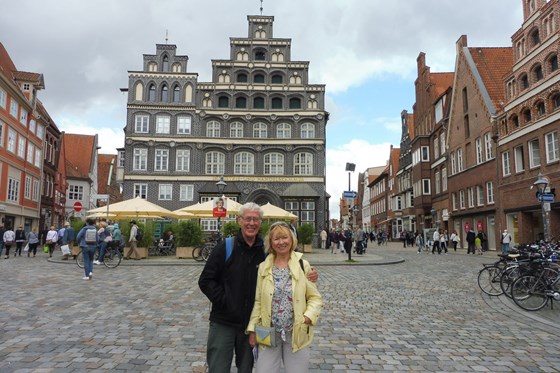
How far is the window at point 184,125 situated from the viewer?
40562 millimetres

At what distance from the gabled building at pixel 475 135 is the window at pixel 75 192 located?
42.7 metres

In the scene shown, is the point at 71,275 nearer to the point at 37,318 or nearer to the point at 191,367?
the point at 37,318

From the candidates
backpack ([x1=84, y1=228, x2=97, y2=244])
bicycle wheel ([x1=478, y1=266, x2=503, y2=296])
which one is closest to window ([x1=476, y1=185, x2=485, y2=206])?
bicycle wheel ([x1=478, y1=266, x2=503, y2=296])

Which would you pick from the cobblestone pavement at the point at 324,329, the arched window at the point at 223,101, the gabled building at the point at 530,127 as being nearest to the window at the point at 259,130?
the arched window at the point at 223,101

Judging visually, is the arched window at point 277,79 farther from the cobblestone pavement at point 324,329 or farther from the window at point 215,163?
the cobblestone pavement at point 324,329

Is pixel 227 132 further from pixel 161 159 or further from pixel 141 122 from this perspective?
pixel 141 122

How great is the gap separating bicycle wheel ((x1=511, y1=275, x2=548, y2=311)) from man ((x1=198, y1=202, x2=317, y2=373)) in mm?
7599

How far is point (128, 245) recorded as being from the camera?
20.6 meters

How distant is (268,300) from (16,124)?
128 ft

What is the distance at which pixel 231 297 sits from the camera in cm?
325

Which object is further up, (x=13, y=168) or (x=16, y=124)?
(x=16, y=124)

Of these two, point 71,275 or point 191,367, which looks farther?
point 71,275

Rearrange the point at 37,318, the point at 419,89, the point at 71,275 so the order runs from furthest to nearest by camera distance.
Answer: the point at 419,89 < the point at 71,275 < the point at 37,318

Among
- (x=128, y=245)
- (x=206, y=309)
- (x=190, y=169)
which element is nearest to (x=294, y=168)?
(x=190, y=169)
